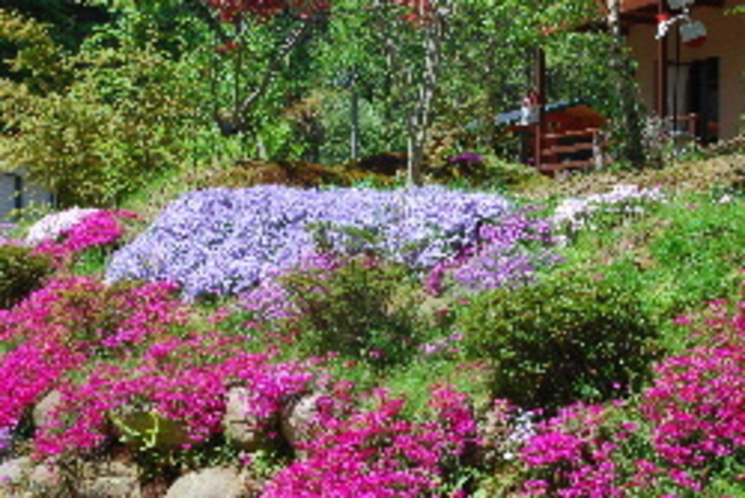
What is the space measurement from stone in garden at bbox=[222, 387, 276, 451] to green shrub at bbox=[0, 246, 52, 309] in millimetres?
5707

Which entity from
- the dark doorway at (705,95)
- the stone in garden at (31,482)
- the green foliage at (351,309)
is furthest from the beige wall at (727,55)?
the stone in garden at (31,482)

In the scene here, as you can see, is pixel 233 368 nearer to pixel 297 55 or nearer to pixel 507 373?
pixel 507 373

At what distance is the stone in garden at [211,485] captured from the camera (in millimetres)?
7609

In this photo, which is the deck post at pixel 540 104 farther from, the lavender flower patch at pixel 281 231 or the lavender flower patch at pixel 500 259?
the lavender flower patch at pixel 500 259

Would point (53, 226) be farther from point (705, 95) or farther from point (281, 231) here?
point (705, 95)

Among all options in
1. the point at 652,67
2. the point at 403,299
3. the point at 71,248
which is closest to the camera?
the point at 403,299

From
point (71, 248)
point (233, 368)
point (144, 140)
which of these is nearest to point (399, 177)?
point (144, 140)

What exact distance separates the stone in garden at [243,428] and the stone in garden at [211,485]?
0.24 m

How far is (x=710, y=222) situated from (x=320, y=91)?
2626 cm

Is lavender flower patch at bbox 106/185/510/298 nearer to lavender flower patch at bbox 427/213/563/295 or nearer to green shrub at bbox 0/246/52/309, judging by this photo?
lavender flower patch at bbox 427/213/563/295

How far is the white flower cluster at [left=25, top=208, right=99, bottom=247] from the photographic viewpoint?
14.8 meters

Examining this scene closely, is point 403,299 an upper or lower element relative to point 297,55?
lower

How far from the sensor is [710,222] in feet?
32.1

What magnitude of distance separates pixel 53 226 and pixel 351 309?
299 inches
